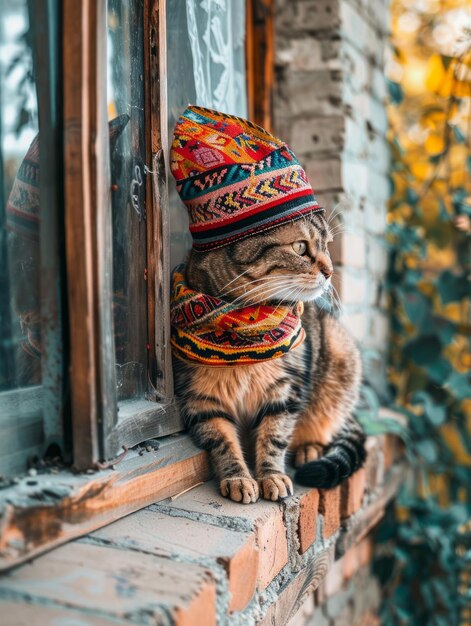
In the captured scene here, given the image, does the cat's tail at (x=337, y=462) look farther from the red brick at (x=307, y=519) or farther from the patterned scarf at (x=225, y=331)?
the patterned scarf at (x=225, y=331)

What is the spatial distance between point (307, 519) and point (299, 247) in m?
0.77

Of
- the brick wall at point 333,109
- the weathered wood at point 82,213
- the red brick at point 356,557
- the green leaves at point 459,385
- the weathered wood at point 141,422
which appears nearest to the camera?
the weathered wood at point 82,213

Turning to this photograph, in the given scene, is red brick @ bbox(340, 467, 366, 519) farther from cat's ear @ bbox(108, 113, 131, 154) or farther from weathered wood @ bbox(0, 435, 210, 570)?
cat's ear @ bbox(108, 113, 131, 154)

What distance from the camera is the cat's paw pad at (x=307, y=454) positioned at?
6.64ft

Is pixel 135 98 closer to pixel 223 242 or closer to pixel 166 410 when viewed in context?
pixel 223 242

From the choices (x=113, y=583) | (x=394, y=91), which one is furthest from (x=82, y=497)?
(x=394, y=91)

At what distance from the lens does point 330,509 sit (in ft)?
6.52

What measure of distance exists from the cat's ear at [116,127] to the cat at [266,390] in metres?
0.39

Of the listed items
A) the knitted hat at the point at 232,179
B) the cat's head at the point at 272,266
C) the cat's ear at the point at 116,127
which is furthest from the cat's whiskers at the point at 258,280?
the cat's ear at the point at 116,127

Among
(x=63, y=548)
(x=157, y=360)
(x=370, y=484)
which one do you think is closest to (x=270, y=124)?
(x=157, y=360)

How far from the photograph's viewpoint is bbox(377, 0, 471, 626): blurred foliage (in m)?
3.09

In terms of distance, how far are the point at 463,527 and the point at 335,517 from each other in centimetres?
153

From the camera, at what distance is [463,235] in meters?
3.28

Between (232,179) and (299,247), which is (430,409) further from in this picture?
(232,179)
